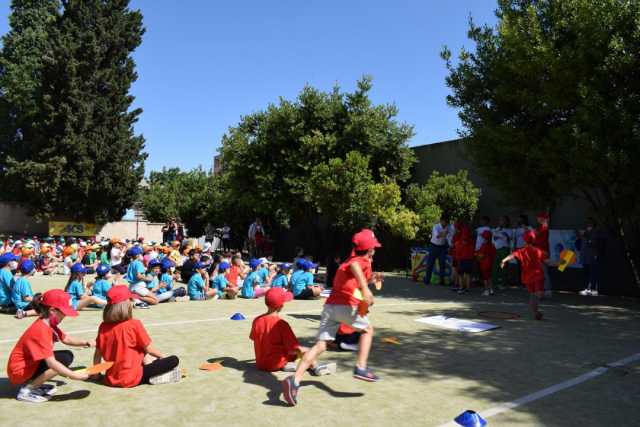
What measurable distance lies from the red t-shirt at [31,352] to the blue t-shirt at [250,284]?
756cm

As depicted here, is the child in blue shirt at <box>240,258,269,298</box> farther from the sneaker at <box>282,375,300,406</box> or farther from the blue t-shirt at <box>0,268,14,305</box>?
the sneaker at <box>282,375,300,406</box>

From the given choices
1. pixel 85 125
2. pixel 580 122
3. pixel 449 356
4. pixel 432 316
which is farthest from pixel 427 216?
pixel 85 125

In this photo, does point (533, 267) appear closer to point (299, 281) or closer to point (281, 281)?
point (299, 281)

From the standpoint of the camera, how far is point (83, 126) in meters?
32.3

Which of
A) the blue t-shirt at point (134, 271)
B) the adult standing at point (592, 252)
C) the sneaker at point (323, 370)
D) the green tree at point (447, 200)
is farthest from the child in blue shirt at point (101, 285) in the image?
the adult standing at point (592, 252)

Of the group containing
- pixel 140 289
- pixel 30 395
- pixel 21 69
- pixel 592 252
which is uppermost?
pixel 21 69

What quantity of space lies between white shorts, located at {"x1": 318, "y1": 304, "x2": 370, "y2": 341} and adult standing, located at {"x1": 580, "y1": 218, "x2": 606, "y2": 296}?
1029 centimetres

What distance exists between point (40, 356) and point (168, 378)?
122 centimetres

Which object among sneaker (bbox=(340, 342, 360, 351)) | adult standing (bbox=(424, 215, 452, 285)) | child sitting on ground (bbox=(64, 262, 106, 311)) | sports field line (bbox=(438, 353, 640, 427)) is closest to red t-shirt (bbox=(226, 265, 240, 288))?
child sitting on ground (bbox=(64, 262, 106, 311))

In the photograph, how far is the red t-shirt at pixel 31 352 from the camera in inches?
170

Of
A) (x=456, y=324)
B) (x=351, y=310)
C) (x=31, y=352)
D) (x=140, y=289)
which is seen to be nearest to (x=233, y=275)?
(x=140, y=289)

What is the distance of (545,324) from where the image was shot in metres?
8.46

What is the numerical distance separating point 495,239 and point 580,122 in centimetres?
459

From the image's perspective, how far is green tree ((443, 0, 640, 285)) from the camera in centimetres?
1005
